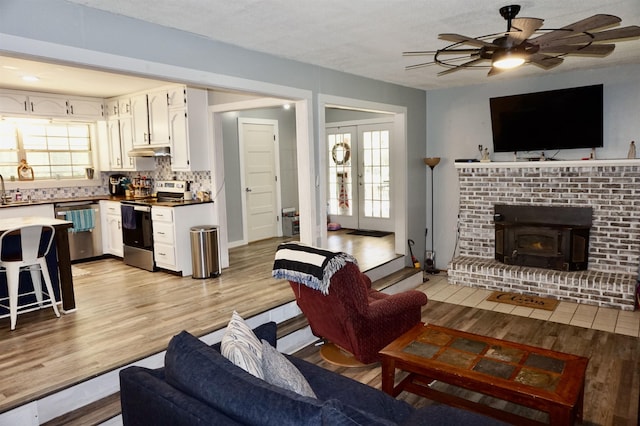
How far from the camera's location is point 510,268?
556cm

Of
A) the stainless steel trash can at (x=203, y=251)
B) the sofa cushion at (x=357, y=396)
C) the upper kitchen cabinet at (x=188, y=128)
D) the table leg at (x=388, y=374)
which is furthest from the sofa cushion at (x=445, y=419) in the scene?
the upper kitchen cabinet at (x=188, y=128)

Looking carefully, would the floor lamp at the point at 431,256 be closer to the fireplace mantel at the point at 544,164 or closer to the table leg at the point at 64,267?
the fireplace mantel at the point at 544,164

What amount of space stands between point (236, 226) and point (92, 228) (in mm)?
2097

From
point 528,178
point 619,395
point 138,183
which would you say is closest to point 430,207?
point 528,178

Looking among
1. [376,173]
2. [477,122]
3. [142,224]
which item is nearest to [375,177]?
[376,173]

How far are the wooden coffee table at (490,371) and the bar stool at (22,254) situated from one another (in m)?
3.05

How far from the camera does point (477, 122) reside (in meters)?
6.11

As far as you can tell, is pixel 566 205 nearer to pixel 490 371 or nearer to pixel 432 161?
pixel 432 161

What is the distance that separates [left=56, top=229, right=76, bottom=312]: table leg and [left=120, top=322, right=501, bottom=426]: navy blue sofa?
→ 8.29 ft

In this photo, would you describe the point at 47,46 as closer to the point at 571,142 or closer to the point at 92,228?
the point at 92,228

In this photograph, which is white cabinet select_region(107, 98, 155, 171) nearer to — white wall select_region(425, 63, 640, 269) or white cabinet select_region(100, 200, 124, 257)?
white cabinet select_region(100, 200, 124, 257)

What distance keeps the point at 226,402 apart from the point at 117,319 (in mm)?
2782

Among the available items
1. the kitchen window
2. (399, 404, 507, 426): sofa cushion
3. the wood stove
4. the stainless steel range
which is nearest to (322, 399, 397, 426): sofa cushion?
(399, 404, 507, 426): sofa cushion

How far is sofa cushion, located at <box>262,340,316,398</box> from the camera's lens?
1859mm
